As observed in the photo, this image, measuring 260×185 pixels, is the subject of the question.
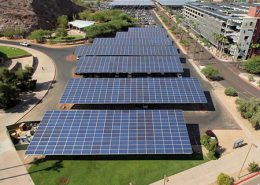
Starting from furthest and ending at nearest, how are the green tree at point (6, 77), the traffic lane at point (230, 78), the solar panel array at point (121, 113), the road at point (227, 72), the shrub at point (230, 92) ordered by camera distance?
1. the road at point (227, 72)
2. the traffic lane at point (230, 78)
3. the shrub at point (230, 92)
4. the green tree at point (6, 77)
5. the solar panel array at point (121, 113)

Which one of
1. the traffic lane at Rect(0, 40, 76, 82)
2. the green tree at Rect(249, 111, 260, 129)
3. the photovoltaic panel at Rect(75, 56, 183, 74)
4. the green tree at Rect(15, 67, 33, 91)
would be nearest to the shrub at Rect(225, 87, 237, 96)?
the green tree at Rect(249, 111, 260, 129)

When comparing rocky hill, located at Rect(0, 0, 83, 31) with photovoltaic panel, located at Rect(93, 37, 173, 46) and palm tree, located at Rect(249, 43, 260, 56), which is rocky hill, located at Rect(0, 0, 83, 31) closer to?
photovoltaic panel, located at Rect(93, 37, 173, 46)

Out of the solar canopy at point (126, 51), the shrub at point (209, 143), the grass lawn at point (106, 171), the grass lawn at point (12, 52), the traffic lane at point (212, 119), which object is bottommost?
the grass lawn at point (106, 171)

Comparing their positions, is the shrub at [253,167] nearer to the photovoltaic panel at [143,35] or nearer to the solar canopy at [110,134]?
the solar canopy at [110,134]

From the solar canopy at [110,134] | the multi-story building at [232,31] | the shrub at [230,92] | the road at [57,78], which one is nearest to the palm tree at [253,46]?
the multi-story building at [232,31]

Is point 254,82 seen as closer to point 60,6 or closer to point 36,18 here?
point 36,18

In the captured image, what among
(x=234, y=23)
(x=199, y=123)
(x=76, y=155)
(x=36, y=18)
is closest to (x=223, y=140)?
(x=199, y=123)
